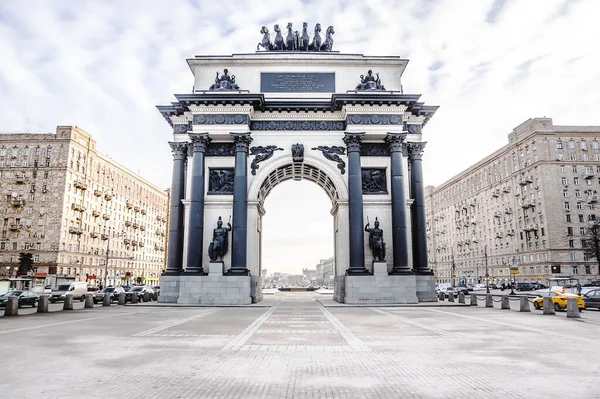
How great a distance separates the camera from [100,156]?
83562 mm

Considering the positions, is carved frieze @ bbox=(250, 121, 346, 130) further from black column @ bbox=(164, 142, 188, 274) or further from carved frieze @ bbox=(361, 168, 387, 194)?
black column @ bbox=(164, 142, 188, 274)

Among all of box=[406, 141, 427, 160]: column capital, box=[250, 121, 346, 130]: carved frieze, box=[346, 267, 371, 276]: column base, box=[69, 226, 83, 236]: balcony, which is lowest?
box=[346, 267, 371, 276]: column base

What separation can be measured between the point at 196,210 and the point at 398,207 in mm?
14651

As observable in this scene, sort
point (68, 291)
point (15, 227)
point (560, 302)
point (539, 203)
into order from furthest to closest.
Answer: point (539, 203) → point (15, 227) → point (68, 291) → point (560, 302)

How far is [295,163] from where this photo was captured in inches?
1286

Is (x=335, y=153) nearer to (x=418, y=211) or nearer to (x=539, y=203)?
(x=418, y=211)

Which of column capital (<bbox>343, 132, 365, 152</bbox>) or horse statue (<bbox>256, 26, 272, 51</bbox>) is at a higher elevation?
horse statue (<bbox>256, 26, 272, 51</bbox>)

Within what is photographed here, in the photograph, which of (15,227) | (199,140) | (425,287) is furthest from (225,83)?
(15,227)

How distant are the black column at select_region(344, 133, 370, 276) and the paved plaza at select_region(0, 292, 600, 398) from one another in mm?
13842

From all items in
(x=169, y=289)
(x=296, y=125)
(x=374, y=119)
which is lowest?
(x=169, y=289)

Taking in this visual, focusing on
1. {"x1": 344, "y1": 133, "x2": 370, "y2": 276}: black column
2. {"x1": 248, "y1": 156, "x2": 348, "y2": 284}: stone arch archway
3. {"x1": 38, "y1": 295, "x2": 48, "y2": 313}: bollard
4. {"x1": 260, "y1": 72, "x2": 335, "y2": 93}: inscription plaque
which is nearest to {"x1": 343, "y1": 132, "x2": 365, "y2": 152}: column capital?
{"x1": 344, "y1": 133, "x2": 370, "y2": 276}: black column

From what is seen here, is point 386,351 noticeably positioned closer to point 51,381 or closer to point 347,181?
point 51,381

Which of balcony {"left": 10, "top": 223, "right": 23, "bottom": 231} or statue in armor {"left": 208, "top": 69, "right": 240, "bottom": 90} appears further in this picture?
balcony {"left": 10, "top": 223, "right": 23, "bottom": 231}

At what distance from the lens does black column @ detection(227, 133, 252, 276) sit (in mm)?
29375
